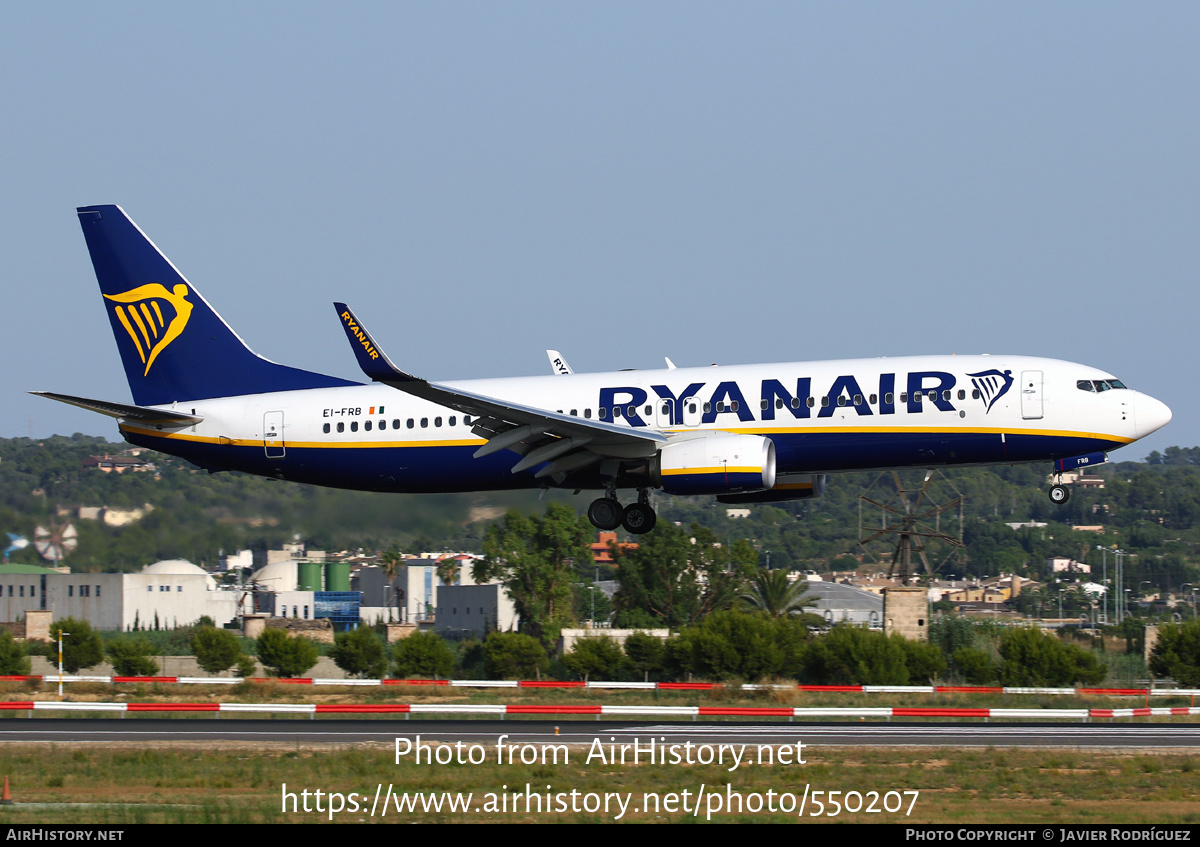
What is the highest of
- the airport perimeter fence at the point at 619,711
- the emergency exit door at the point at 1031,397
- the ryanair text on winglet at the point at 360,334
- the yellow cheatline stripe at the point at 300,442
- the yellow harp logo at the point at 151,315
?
the yellow harp logo at the point at 151,315

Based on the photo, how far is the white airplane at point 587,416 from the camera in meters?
33.6

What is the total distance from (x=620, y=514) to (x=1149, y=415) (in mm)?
13394

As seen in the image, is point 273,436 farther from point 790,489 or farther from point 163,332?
point 790,489

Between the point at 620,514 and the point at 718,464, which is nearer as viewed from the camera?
the point at 718,464

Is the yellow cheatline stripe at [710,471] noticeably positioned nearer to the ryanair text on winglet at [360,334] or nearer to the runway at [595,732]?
the runway at [595,732]


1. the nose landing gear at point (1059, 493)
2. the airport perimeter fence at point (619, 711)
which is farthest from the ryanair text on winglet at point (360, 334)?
the nose landing gear at point (1059, 493)

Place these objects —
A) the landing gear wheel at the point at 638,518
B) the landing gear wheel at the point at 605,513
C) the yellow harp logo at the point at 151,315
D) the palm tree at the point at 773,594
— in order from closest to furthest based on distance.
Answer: the landing gear wheel at the point at 605,513
the landing gear wheel at the point at 638,518
the yellow harp logo at the point at 151,315
the palm tree at the point at 773,594

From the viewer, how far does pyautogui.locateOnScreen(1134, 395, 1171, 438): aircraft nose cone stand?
33312 millimetres

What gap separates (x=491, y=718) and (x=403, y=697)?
13539 mm

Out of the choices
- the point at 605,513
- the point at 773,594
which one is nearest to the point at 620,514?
the point at 605,513

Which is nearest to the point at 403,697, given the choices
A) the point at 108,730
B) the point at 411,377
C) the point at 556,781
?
the point at 108,730

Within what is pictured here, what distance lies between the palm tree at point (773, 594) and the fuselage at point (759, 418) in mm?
55372

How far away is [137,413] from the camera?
38.2m
